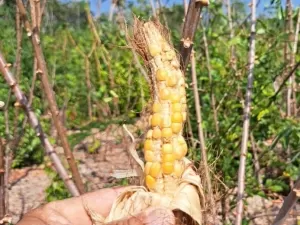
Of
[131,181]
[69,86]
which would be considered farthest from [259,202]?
[69,86]

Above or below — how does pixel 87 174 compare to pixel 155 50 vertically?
below

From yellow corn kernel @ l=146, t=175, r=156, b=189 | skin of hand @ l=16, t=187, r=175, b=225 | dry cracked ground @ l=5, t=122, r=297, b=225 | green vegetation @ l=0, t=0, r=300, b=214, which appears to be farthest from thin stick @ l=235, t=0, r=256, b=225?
dry cracked ground @ l=5, t=122, r=297, b=225

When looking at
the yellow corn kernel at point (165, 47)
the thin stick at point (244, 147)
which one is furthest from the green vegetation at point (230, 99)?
the yellow corn kernel at point (165, 47)

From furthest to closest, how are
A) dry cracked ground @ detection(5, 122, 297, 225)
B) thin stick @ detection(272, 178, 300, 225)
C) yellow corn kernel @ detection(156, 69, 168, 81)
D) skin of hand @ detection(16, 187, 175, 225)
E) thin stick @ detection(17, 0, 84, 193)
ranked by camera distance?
dry cracked ground @ detection(5, 122, 297, 225)
thin stick @ detection(17, 0, 84, 193)
skin of hand @ detection(16, 187, 175, 225)
yellow corn kernel @ detection(156, 69, 168, 81)
thin stick @ detection(272, 178, 300, 225)

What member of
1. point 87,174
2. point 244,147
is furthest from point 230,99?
point 87,174

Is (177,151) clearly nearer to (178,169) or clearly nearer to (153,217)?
(178,169)

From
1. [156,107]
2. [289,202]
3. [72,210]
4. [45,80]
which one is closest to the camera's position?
[289,202]

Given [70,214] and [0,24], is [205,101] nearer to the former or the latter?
[0,24]

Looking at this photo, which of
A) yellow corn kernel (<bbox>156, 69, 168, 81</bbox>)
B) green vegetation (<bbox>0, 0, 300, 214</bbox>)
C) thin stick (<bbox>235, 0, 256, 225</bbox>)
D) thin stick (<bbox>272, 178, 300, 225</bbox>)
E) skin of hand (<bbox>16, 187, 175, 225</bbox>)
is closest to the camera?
thin stick (<bbox>272, 178, 300, 225</bbox>)

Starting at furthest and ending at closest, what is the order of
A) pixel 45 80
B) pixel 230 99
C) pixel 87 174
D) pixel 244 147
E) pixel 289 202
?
pixel 87 174 → pixel 230 99 → pixel 244 147 → pixel 45 80 → pixel 289 202

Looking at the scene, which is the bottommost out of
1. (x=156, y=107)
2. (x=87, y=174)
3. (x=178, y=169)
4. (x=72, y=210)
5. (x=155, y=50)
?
(x=87, y=174)

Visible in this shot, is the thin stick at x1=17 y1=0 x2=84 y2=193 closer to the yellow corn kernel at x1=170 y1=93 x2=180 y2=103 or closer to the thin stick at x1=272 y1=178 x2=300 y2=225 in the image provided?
the yellow corn kernel at x1=170 y1=93 x2=180 y2=103
